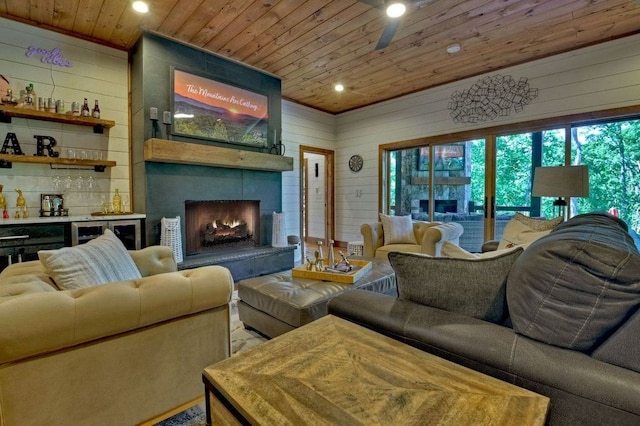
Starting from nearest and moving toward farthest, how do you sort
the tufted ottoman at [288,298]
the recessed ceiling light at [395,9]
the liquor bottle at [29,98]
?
1. the tufted ottoman at [288,298]
2. the recessed ceiling light at [395,9]
3. the liquor bottle at [29,98]

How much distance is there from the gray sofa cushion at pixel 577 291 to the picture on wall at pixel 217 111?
3.78m

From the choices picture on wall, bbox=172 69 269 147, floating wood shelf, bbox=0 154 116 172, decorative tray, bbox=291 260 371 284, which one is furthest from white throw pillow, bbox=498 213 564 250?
floating wood shelf, bbox=0 154 116 172

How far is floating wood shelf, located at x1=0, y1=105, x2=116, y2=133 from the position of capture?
9.76 feet

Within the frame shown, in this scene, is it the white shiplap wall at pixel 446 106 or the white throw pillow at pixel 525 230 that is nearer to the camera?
the white throw pillow at pixel 525 230

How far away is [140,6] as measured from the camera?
2906 mm

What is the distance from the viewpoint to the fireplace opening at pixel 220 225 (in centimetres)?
397

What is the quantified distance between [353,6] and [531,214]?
356 cm

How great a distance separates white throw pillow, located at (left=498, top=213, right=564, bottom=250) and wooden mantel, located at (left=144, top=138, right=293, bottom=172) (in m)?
2.99

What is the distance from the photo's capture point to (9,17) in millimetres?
3078

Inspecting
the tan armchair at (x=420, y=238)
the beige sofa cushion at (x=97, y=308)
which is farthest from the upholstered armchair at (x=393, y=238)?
the beige sofa cushion at (x=97, y=308)

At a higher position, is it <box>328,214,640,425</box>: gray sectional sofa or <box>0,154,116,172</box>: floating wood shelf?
<box>0,154,116,172</box>: floating wood shelf

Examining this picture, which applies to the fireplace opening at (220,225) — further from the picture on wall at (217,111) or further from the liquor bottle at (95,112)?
the liquor bottle at (95,112)

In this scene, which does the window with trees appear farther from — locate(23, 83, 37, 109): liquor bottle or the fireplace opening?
locate(23, 83, 37, 109): liquor bottle

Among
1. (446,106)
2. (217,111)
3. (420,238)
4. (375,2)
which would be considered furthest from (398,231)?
(217,111)
